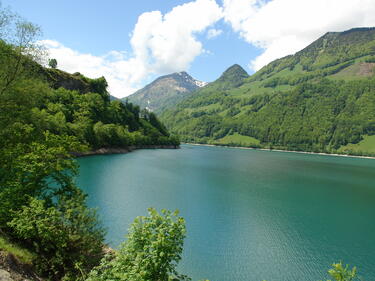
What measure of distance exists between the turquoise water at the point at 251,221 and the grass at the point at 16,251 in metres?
11.1

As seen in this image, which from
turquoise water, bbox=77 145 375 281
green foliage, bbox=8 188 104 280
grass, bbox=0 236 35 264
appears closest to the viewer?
grass, bbox=0 236 35 264

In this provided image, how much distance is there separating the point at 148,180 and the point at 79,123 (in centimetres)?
6229

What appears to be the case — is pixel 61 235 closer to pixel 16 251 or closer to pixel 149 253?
pixel 16 251

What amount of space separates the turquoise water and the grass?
11.1 m

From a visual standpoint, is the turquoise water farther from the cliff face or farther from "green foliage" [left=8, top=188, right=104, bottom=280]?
the cliff face

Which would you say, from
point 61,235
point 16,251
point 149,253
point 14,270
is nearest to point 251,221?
point 61,235

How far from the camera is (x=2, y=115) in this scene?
67.3 ft

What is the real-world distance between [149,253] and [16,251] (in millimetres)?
9767

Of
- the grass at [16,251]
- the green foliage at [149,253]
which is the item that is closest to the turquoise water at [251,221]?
the grass at [16,251]

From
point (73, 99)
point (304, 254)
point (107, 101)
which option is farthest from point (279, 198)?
point (107, 101)

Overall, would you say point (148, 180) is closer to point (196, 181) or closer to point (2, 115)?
point (196, 181)

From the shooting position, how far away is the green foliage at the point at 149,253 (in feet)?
32.9

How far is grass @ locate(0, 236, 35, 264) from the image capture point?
567 inches

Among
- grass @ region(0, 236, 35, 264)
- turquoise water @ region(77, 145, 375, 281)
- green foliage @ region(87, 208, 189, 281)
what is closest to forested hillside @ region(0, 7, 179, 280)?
grass @ region(0, 236, 35, 264)
